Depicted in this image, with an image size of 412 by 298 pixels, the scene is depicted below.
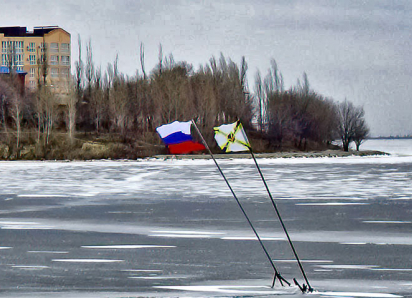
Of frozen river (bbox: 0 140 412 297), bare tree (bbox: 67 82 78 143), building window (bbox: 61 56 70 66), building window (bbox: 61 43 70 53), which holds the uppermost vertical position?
building window (bbox: 61 43 70 53)

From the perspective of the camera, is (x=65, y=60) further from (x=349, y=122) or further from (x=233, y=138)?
(x=233, y=138)

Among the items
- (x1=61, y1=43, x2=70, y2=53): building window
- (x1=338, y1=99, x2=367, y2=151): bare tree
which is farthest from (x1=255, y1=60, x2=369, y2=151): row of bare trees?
(x1=61, y1=43, x2=70, y2=53): building window

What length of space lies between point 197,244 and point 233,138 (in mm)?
2995

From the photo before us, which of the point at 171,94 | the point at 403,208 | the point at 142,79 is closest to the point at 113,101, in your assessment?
the point at 171,94

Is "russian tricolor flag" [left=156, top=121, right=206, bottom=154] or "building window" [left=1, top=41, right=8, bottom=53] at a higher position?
"building window" [left=1, top=41, right=8, bottom=53]

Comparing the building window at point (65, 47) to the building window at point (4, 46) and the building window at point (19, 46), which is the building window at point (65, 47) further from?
the building window at point (4, 46)

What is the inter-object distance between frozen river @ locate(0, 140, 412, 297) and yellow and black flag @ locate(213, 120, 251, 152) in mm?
1455

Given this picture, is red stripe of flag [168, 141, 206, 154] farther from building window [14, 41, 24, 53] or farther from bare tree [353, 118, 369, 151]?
building window [14, 41, 24, 53]

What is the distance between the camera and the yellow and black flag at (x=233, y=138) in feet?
21.6

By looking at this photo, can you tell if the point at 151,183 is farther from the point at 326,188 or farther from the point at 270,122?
the point at 270,122

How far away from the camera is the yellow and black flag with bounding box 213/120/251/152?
658 centimetres

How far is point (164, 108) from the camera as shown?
69.1 metres

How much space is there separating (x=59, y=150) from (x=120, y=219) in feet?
146

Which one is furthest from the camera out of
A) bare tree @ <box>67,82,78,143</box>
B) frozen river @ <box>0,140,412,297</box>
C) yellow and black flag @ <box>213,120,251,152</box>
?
bare tree @ <box>67,82,78,143</box>
